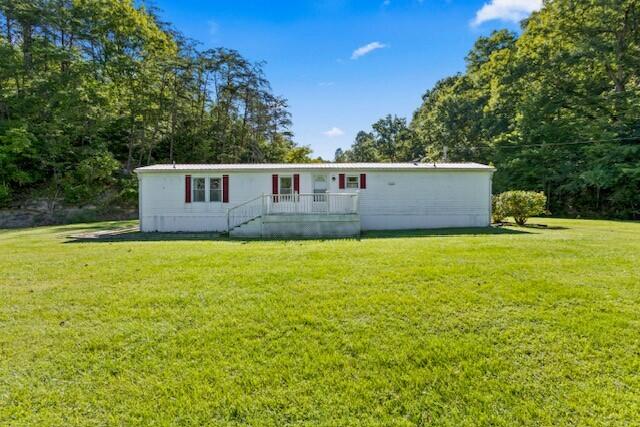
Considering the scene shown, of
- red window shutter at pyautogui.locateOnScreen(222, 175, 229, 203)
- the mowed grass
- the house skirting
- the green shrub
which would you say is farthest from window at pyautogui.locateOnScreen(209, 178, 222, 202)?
the green shrub

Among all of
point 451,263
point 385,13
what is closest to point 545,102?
point 385,13

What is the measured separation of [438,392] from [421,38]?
15187mm

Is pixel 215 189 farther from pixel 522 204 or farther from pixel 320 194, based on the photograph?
pixel 522 204

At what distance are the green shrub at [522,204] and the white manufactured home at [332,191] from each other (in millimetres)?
869

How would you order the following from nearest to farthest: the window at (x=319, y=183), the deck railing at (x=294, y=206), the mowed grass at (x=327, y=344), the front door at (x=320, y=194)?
the mowed grass at (x=327, y=344), the deck railing at (x=294, y=206), the front door at (x=320, y=194), the window at (x=319, y=183)

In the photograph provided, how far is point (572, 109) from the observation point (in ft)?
71.5

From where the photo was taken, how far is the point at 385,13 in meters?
12.6

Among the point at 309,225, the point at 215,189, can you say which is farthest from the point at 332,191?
the point at 215,189

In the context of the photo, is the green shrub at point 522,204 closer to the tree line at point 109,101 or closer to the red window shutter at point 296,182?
the red window shutter at point 296,182

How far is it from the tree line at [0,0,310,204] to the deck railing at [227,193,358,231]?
39.6 feet

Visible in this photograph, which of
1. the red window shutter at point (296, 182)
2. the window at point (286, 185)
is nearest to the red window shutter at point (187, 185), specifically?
the window at point (286, 185)

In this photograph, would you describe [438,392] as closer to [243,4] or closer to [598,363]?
[598,363]

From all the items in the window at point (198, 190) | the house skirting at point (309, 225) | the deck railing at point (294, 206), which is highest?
the window at point (198, 190)

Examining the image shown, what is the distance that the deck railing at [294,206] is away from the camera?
11695 mm
